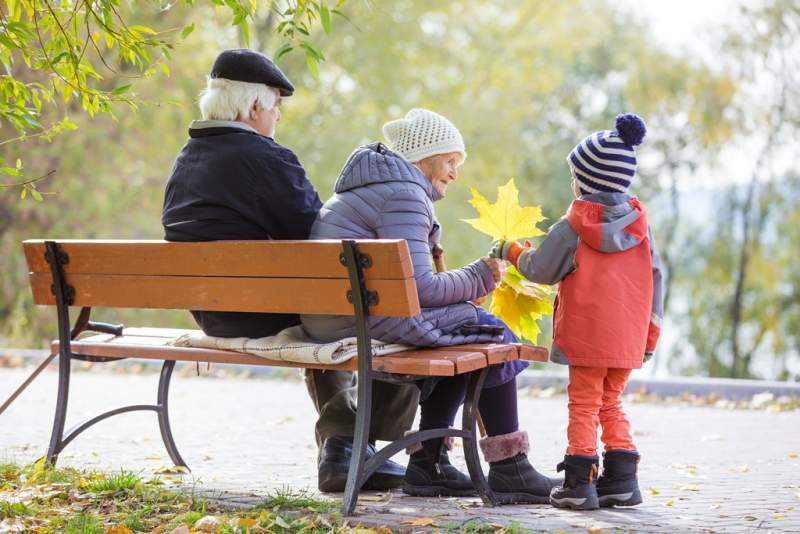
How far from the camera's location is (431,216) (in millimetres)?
4645

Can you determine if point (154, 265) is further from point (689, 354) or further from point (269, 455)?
point (689, 354)

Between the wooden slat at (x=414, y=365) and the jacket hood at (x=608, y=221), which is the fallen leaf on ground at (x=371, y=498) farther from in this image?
the jacket hood at (x=608, y=221)

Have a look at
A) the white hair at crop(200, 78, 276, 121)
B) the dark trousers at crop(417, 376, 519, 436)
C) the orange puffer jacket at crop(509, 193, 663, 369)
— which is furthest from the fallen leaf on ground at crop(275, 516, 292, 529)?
the white hair at crop(200, 78, 276, 121)

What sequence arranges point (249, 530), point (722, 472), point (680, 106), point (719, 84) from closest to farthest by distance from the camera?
point (249, 530) < point (722, 472) < point (719, 84) < point (680, 106)

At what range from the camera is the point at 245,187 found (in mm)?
4562

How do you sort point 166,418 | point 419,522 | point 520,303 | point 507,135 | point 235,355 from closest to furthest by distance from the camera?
point 419,522, point 235,355, point 520,303, point 166,418, point 507,135

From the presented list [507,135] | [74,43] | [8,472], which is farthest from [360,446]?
[507,135]

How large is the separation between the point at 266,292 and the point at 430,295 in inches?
25.1

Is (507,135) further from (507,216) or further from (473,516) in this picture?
(473,516)

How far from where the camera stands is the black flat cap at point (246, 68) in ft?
15.7

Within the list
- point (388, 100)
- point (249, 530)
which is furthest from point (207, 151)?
point (388, 100)

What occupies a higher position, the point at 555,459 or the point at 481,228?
the point at 481,228

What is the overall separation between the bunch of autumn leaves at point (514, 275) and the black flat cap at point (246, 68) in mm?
1007

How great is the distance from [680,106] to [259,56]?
22.0 m
